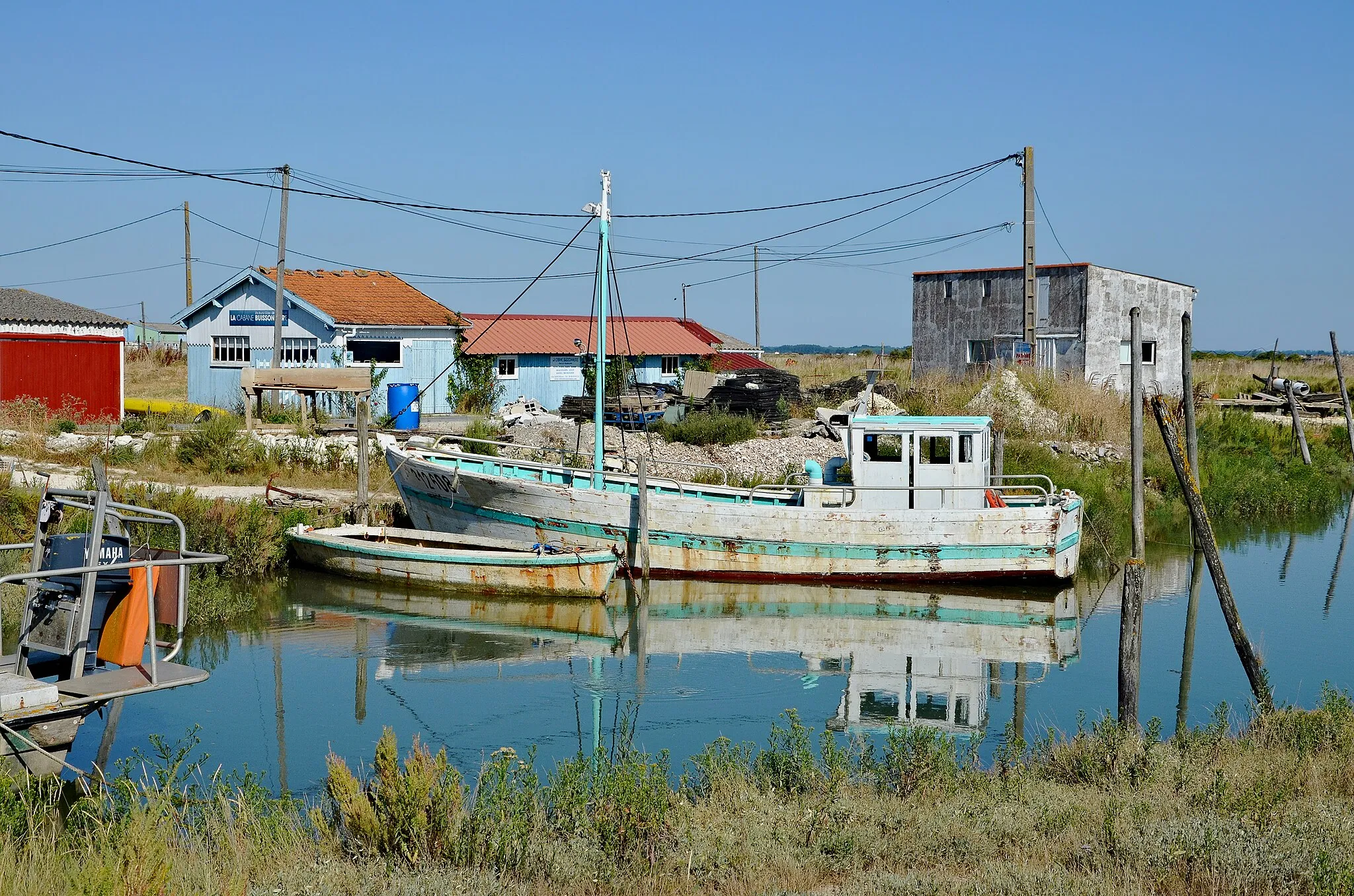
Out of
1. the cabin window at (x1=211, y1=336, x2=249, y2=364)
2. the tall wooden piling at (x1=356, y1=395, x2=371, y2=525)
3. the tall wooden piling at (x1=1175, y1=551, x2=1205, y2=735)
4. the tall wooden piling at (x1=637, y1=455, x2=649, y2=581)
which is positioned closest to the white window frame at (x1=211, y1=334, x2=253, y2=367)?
the cabin window at (x1=211, y1=336, x2=249, y2=364)

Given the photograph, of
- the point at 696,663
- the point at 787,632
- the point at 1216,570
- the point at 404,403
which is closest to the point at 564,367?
the point at 404,403

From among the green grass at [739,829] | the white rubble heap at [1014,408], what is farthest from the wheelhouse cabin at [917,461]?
the green grass at [739,829]

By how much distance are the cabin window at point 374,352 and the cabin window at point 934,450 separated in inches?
802

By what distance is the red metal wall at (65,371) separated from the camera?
29516mm

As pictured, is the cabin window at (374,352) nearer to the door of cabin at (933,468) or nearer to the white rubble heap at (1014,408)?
the white rubble heap at (1014,408)

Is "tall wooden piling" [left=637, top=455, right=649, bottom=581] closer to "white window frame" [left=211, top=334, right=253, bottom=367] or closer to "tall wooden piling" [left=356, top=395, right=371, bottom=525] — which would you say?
"tall wooden piling" [left=356, top=395, right=371, bottom=525]

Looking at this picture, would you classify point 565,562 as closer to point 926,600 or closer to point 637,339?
point 926,600

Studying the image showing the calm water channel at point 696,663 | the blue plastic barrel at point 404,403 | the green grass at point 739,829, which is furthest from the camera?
the blue plastic barrel at point 404,403

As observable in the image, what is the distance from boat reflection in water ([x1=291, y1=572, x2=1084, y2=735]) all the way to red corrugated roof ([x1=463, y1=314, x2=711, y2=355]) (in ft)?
56.4

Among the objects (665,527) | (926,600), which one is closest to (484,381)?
(665,527)

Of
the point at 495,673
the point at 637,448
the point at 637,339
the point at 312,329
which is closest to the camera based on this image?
the point at 495,673

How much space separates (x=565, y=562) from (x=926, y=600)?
6.09m

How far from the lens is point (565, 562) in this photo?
1884 cm

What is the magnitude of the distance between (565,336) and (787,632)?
24.2 meters
